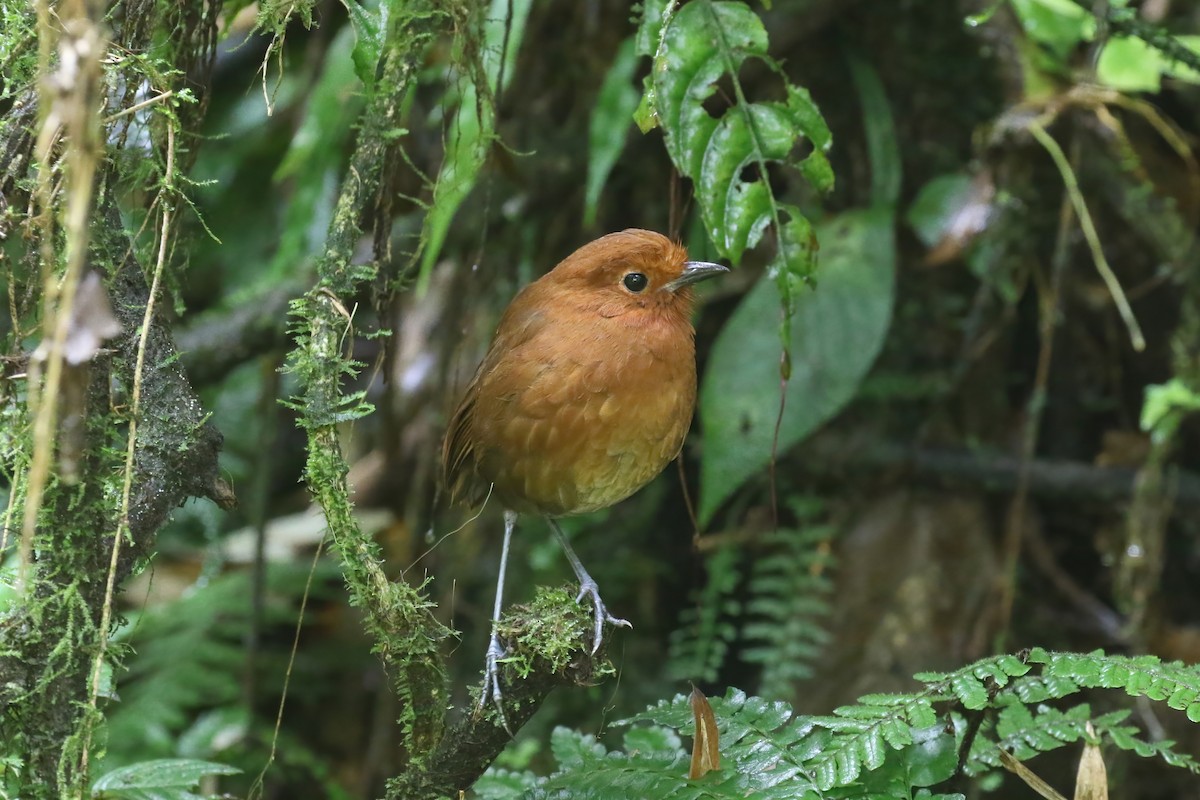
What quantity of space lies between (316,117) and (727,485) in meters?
1.63

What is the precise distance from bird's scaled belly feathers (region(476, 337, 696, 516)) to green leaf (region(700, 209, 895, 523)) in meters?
0.99

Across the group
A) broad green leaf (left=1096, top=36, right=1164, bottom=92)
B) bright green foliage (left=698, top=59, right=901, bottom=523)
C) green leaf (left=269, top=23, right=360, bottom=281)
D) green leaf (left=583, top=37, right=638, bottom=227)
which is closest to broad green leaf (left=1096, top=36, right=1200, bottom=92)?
broad green leaf (left=1096, top=36, right=1164, bottom=92)

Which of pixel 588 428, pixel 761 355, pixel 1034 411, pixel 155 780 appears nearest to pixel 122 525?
pixel 155 780

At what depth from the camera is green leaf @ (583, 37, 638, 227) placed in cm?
339

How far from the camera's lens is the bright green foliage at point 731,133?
89.4 inches

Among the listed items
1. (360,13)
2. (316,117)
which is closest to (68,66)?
(360,13)

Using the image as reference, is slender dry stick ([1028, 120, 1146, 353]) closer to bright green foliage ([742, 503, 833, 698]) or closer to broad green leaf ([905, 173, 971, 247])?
broad green leaf ([905, 173, 971, 247])

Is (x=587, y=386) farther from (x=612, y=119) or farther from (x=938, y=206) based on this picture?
(x=938, y=206)

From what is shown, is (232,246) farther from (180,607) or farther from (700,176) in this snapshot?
(700,176)

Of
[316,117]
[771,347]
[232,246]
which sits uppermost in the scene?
[316,117]

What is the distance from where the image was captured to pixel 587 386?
93.0 inches

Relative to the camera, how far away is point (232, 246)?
5.21 metres

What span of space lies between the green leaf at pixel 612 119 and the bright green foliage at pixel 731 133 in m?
1.01

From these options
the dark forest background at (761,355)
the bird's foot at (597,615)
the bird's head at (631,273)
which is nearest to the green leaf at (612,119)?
the dark forest background at (761,355)
